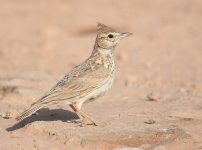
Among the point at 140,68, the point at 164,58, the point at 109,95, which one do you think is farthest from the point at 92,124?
the point at 164,58

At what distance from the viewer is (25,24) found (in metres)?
19.8

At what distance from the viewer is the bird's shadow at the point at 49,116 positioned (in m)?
9.73

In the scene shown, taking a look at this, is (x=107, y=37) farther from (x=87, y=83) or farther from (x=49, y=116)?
(x=49, y=116)

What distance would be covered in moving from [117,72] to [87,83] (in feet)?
16.5

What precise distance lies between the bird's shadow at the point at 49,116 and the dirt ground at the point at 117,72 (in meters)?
0.02

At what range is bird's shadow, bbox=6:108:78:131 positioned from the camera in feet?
31.9

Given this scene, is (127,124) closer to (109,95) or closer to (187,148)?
(187,148)

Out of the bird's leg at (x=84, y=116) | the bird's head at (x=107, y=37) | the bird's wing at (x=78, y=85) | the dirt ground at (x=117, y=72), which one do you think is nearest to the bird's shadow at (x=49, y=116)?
the dirt ground at (x=117, y=72)

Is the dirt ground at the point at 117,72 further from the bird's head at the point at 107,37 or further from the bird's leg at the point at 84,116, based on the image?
the bird's head at the point at 107,37

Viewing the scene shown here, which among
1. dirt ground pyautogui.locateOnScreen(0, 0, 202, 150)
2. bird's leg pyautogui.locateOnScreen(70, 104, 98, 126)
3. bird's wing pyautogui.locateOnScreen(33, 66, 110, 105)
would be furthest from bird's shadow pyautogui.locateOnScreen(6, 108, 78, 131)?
bird's wing pyautogui.locateOnScreen(33, 66, 110, 105)

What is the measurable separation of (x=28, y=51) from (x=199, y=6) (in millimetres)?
6281

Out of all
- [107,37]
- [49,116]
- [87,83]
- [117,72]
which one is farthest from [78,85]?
[117,72]

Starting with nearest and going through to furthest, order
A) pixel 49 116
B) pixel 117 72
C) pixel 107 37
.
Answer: pixel 107 37, pixel 49 116, pixel 117 72

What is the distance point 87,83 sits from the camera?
9.30 m
